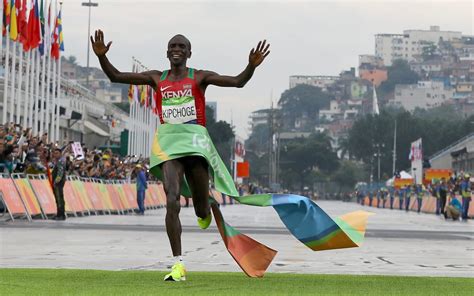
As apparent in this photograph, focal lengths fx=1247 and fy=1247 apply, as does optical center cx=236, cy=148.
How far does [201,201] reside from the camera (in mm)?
12617

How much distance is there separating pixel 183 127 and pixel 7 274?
2227 mm

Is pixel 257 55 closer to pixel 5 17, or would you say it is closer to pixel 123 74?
pixel 123 74

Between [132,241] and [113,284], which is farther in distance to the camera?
[132,241]

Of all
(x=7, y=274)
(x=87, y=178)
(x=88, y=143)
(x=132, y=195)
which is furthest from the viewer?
(x=88, y=143)

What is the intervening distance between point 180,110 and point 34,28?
40031 mm

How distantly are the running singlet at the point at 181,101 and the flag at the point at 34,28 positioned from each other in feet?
127

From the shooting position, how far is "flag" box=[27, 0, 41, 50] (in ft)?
165

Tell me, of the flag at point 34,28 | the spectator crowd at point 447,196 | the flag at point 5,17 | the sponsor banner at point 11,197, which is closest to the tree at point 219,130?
the spectator crowd at point 447,196

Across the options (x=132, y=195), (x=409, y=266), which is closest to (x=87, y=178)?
(x=132, y=195)

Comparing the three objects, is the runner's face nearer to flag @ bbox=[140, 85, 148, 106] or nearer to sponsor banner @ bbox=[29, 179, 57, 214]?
sponsor banner @ bbox=[29, 179, 57, 214]

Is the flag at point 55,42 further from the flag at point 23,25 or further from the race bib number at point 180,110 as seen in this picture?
the race bib number at point 180,110

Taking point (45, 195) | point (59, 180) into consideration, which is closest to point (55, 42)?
point (45, 195)

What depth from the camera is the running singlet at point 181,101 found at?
12.2 m

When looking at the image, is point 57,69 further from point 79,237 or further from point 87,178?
point 79,237
